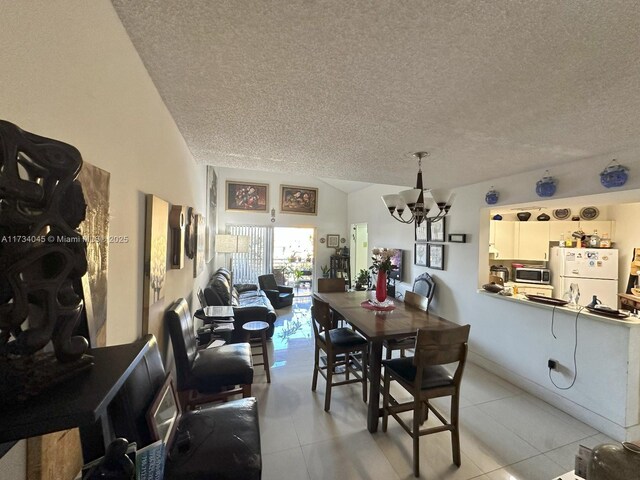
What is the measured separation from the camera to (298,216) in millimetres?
7516

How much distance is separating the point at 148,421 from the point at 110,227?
0.77m

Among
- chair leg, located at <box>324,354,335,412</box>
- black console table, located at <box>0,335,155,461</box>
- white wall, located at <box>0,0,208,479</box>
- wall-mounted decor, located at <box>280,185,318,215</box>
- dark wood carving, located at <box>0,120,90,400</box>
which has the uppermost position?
wall-mounted decor, located at <box>280,185,318,215</box>

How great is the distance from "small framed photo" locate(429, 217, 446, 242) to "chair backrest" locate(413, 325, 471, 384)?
2.46 meters

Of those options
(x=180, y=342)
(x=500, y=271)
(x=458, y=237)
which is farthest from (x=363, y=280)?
(x=180, y=342)

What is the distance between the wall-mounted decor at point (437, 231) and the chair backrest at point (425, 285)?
604mm

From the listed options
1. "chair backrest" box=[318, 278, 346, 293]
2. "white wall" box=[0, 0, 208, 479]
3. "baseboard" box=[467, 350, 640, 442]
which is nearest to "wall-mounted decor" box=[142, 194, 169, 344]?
"white wall" box=[0, 0, 208, 479]

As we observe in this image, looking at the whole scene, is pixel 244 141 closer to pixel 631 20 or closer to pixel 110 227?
pixel 110 227

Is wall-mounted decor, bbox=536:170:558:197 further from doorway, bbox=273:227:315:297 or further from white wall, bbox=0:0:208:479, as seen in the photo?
doorway, bbox=273:227:315:297

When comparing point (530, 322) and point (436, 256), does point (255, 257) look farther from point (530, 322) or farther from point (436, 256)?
point (530, 322)

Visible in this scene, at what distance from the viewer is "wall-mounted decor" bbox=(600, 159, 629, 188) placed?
2.17m

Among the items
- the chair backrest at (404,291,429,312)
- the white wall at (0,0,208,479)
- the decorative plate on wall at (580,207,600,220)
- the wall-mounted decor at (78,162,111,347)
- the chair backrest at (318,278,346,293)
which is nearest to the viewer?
the white wall at (0,0,208,479)

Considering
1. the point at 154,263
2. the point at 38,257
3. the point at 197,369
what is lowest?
the point at 197,369

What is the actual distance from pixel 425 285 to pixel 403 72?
360cm

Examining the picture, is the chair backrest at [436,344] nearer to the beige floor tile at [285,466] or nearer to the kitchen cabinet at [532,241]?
the beige floor tile at [285,466]
